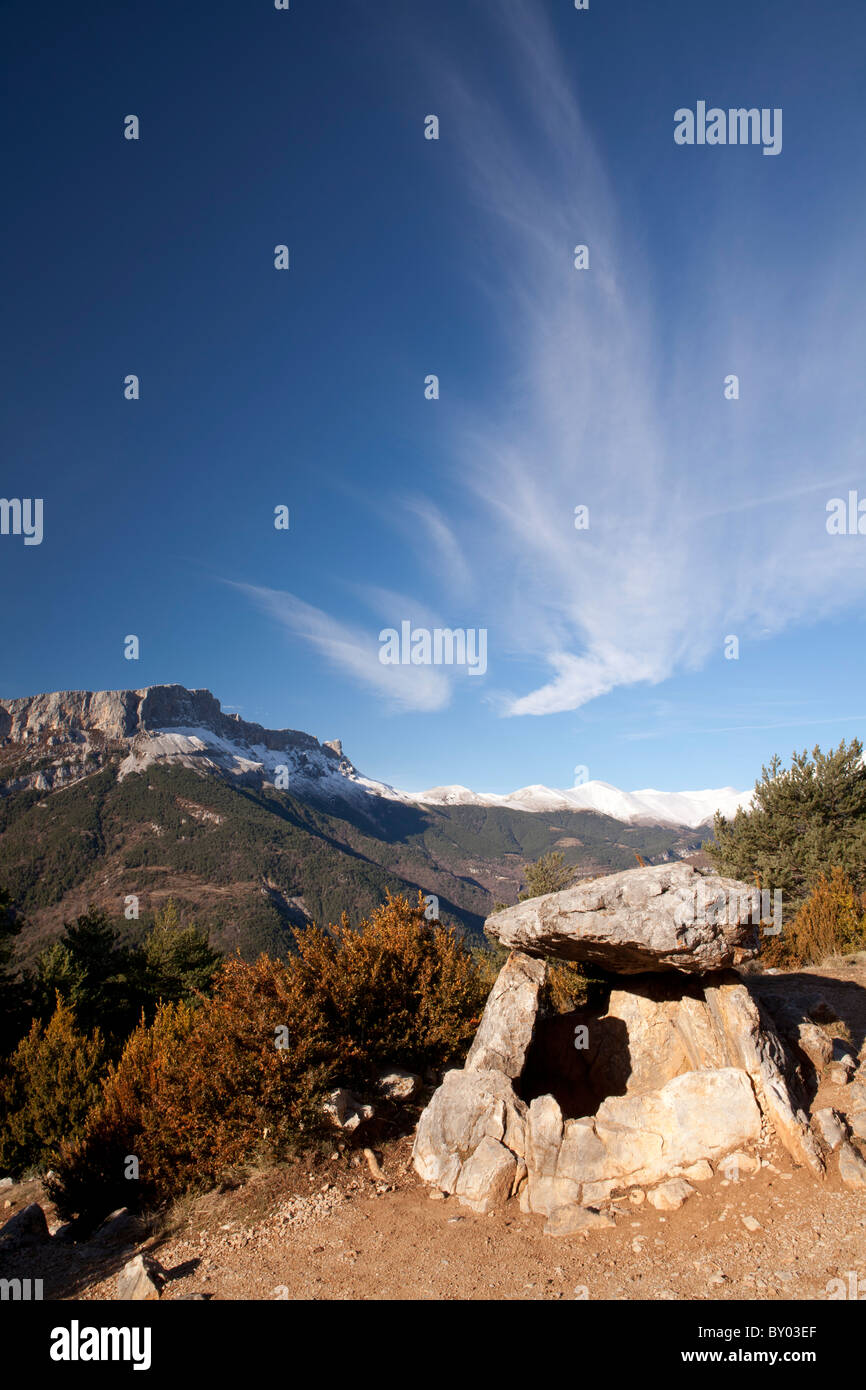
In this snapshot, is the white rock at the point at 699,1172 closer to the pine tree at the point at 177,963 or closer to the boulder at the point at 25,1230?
the boulder at the point at 25,1230

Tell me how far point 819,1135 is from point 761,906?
273 centimetres

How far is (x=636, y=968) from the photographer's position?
997 cm

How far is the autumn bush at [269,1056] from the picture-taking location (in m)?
9.62

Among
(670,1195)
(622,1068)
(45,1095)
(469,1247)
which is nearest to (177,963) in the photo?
(45,1095)

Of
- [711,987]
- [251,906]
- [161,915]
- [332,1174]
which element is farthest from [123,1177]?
[251,906]

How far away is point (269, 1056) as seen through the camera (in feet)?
31.8

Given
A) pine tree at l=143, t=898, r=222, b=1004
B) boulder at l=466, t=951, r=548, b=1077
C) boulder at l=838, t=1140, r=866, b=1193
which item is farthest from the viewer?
pine tree at l=143, t=898, r=222, b=1004

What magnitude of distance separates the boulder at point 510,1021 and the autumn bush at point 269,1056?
201 centimetres

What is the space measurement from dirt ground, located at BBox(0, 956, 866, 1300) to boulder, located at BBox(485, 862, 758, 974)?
7.87 feet

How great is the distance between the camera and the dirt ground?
5.94 meters

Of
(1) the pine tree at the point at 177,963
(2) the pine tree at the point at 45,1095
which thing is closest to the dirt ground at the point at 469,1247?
(2) the pine tree at the point at 45,1095

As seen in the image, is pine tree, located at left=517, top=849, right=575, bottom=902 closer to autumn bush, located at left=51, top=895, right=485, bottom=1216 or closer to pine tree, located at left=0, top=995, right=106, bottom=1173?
autumn bush, located at left=51, top=895, right=485, bottom=1216

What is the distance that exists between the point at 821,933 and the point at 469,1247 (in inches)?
613

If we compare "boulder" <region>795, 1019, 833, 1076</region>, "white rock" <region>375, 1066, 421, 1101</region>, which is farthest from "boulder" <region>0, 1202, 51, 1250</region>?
"boulder" <region>795, 1019, 833, 1076</region>
